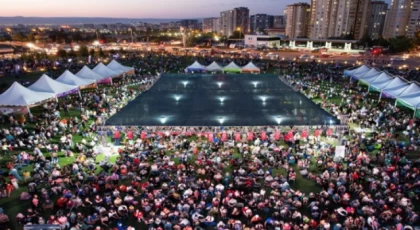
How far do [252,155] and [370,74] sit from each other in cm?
2226

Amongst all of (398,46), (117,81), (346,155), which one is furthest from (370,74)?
(398,46)

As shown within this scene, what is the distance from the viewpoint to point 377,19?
108 metres

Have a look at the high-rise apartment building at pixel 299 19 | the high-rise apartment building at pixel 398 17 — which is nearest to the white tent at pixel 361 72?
the high-rise apartment building at pixel 398 17

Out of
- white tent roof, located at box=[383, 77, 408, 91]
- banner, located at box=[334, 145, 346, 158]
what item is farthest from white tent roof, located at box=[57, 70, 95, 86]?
white tent roof, located at box=[383, 77, 408, 91]

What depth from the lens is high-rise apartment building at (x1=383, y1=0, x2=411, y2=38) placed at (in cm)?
9444

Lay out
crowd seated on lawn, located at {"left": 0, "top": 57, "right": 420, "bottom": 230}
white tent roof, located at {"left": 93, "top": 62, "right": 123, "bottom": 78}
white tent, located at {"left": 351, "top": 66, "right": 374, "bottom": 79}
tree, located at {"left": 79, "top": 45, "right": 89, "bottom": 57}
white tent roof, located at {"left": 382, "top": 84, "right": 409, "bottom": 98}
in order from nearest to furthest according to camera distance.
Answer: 1. crowd seated on lawn, located at {"left": 0, "top": 57, "right": 420, "bottom": 230}
2. white tent roof, located at {"left": 382, "top": 84, "right": 409, "bottom": 98}
3. white tent, located at {"left": 351, "top": 66, "right": 374, "bottom": 79}
4. white tent roof, located at {"left": 93, "top": 62, "right": 123, "bottom": 78}
5. tree, located at {"left": 79, "top": 45, "right": 89, "bottom": 57}

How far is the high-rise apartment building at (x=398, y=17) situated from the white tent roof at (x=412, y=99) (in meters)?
90.8

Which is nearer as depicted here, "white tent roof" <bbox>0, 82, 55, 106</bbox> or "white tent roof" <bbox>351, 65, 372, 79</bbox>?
"white tent roof" <bbox>0, 82, 55, 106</bbox>

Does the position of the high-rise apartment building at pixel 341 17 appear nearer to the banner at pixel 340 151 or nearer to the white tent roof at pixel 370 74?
the white tent roof at pixel 370 74

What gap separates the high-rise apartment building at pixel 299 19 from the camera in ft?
406

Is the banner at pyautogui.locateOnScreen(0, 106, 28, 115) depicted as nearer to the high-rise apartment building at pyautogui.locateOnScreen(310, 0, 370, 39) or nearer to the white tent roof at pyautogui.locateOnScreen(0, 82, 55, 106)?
the white tent roof at pyautogui.locateOnScreen(0, 82, 55, 106)

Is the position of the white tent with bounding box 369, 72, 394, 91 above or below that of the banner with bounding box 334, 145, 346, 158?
above

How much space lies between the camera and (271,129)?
16812 millimetres

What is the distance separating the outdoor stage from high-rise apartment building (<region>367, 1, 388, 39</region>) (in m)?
101
